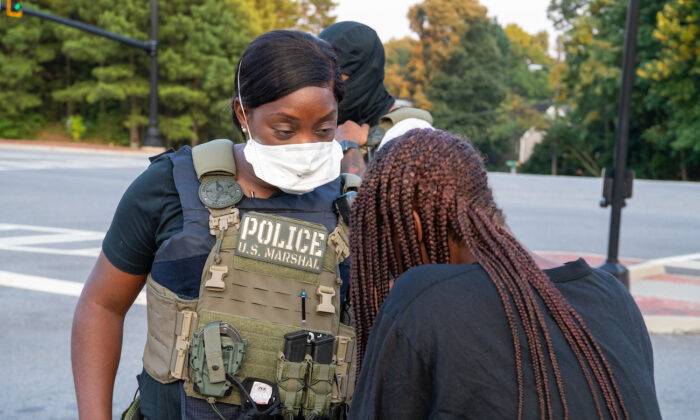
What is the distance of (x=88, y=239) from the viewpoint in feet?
33.2

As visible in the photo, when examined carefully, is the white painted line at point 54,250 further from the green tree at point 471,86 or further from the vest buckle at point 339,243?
the green tree at point 471,86

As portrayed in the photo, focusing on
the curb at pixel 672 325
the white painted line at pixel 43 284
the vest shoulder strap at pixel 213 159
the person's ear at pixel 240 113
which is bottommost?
the white painted line at pixel 43 284

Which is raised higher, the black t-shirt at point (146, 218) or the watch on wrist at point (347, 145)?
the watch on wrist at point (347, 145)

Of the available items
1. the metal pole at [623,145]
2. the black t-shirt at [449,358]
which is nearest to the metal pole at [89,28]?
the metal pole at [623,145]

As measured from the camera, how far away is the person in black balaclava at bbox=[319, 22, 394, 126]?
3123 millimetres

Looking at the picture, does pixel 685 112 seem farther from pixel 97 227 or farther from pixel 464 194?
pixel 464 194

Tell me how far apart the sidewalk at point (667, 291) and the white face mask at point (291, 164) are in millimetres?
4431

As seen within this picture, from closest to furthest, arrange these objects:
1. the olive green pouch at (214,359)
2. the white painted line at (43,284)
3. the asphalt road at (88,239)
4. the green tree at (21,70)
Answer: the olive green pouch at (214,359) → the asphalt road at (88,239) → the white painted line at (43,284) → the green tree at (21,70)

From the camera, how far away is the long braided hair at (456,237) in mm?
1397

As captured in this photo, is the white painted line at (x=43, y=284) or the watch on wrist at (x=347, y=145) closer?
the watch on wrist at (x=347, y=145)

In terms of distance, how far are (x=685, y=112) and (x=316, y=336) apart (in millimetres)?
31134

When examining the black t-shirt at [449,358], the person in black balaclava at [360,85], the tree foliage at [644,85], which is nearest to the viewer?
the black t-shirt at [449,358]

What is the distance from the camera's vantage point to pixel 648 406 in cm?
148

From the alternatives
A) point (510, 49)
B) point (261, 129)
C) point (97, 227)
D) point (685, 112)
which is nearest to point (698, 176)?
point (685, 112)
